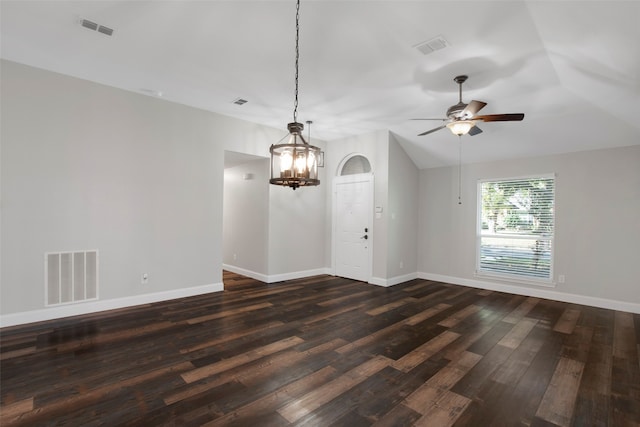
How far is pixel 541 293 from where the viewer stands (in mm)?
5355

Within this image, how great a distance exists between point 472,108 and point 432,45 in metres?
0.87

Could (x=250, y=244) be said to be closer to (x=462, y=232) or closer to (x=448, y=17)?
(x=462, y=232)

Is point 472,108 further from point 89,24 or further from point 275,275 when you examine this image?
point 275,275

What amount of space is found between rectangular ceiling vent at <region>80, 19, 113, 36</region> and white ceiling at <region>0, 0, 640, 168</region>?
61 mm

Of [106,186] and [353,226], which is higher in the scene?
[106,186]

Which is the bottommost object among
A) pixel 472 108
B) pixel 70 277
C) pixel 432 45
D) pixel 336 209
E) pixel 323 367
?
pixel 323 367

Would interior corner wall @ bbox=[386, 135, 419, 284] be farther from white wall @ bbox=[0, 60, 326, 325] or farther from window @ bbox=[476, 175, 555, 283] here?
white wall @ bbox=[0, 60, 326, 325]

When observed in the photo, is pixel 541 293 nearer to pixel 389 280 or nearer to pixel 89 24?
pixel 389 280

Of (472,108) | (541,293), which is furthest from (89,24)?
(541,293)

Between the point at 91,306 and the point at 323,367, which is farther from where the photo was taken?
the point at 91,306

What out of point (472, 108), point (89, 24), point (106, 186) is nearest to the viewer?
point (89, 24)

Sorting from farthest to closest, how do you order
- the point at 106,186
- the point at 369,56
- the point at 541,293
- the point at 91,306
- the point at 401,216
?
the point at 401,216 → the point at 541,293 → the point at 106,186 → the point at 91,306 → the point at 369,56

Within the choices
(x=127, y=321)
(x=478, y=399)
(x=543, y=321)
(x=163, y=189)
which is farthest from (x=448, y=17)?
(x=127, y=321)

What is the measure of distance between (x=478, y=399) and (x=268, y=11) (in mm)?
3579
